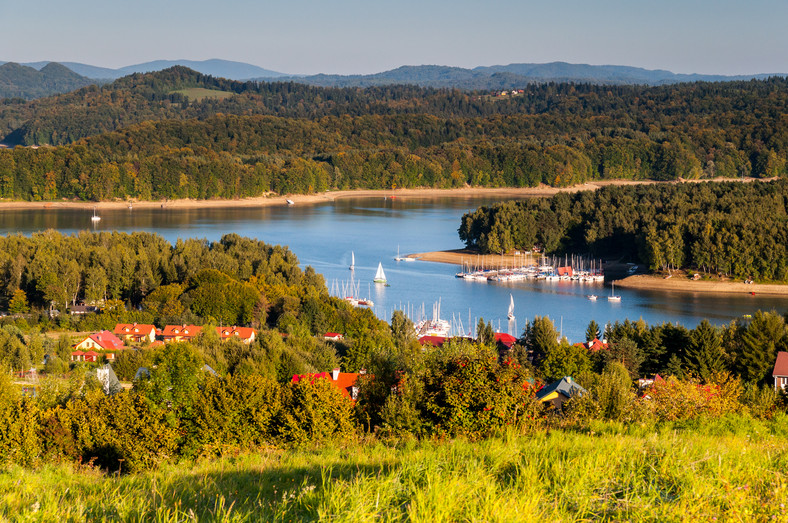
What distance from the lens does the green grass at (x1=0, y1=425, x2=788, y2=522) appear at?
2.34 meters

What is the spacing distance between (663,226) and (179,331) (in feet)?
70.1

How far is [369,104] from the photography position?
11281cm

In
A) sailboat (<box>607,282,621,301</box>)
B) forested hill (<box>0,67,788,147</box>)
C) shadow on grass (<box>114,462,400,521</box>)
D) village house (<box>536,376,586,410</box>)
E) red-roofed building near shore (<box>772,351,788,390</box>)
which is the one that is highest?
forested hill (<box>0,67,788,147</box>)

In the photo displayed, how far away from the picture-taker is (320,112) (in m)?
110

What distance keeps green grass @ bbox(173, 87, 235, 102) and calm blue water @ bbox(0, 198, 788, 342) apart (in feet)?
215

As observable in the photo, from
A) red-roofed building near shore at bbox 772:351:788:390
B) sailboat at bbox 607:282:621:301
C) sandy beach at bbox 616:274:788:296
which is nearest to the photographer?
red-roofed building near shore at bbox 772:351:788:390

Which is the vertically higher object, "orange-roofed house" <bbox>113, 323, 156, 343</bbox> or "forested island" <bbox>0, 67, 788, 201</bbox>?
"forested island" <bbox>0, 67, 788, 201</bbox>

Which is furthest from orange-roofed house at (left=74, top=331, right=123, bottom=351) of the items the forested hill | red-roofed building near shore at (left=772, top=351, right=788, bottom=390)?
the forested hill

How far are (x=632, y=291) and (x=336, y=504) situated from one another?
2792cm

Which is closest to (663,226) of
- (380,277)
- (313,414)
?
(380,277)

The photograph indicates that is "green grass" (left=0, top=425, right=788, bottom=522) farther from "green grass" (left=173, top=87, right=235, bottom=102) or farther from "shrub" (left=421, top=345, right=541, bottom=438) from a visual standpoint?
"green grass" (left=173, top=87, right=235, bottom=102)

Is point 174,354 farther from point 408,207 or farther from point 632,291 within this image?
point 408,207

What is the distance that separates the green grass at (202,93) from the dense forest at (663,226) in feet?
300

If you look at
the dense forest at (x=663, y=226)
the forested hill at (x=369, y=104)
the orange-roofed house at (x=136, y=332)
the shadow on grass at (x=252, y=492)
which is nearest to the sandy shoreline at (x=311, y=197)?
the dense forest at (x=663, y=226)
